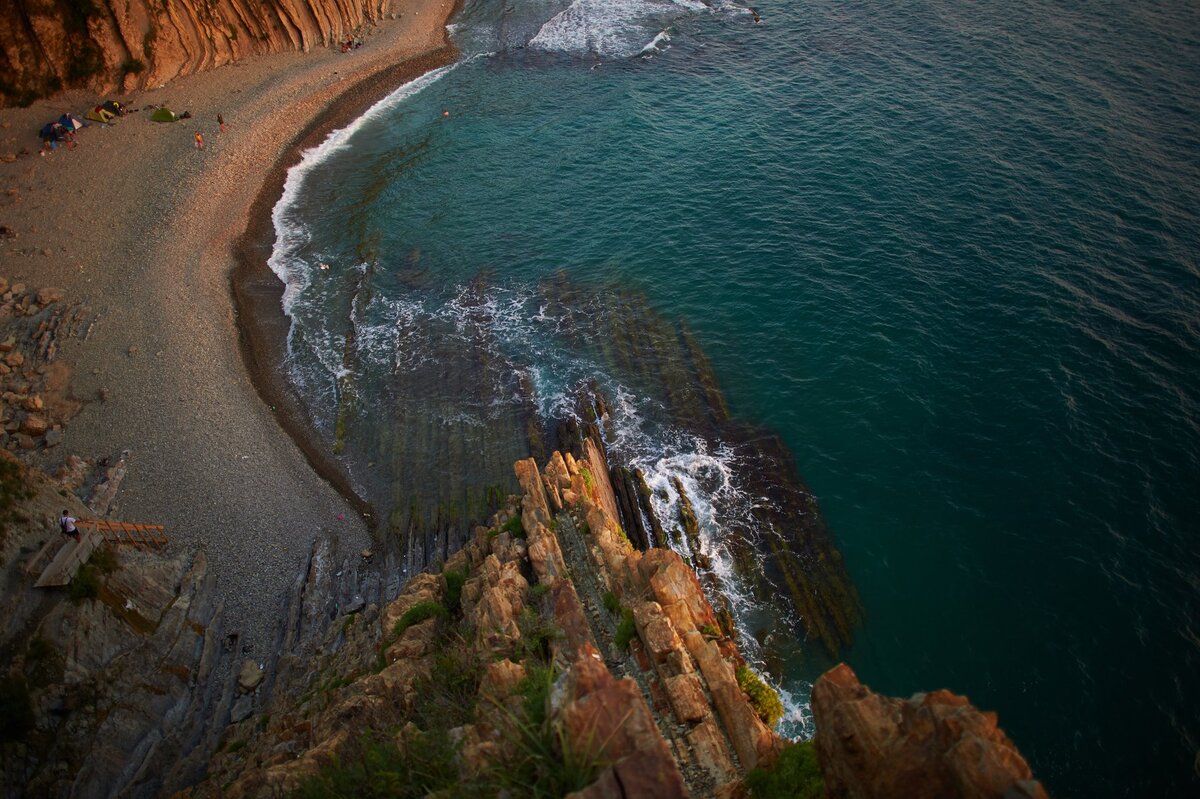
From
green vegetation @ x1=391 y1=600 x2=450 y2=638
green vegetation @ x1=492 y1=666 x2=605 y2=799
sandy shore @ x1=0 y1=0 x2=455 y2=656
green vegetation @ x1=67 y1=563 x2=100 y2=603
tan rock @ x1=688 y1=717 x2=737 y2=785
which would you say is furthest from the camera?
sandy shore @ x1=0 y1=0 x2=455 y2=656

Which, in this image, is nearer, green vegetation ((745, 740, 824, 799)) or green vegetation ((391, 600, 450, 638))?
green vegetation ((745, 740, 824, 799))

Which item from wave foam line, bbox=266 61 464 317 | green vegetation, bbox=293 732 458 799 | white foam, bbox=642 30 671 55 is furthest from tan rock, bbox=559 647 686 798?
white foam, bbox=642 30 671 55

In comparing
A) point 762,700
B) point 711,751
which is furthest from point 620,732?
point 762,700

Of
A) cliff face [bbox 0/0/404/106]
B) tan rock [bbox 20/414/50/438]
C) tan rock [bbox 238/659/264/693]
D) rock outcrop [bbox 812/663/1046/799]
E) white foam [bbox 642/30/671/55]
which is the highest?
cliff face [bbox 0/0/404/106]

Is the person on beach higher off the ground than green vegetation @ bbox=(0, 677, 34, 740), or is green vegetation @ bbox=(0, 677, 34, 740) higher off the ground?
the person on beach

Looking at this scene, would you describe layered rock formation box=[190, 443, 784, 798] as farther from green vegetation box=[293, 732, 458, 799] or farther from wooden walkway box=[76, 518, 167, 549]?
wooden walkway box=[76, 518, 167, 549]

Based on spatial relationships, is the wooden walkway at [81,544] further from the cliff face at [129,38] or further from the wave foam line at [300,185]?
the cliff face at [129,38]

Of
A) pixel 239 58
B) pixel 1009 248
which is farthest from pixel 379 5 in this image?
pixel 1009 248

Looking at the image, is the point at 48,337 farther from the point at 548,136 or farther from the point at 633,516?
the point at 548,136
